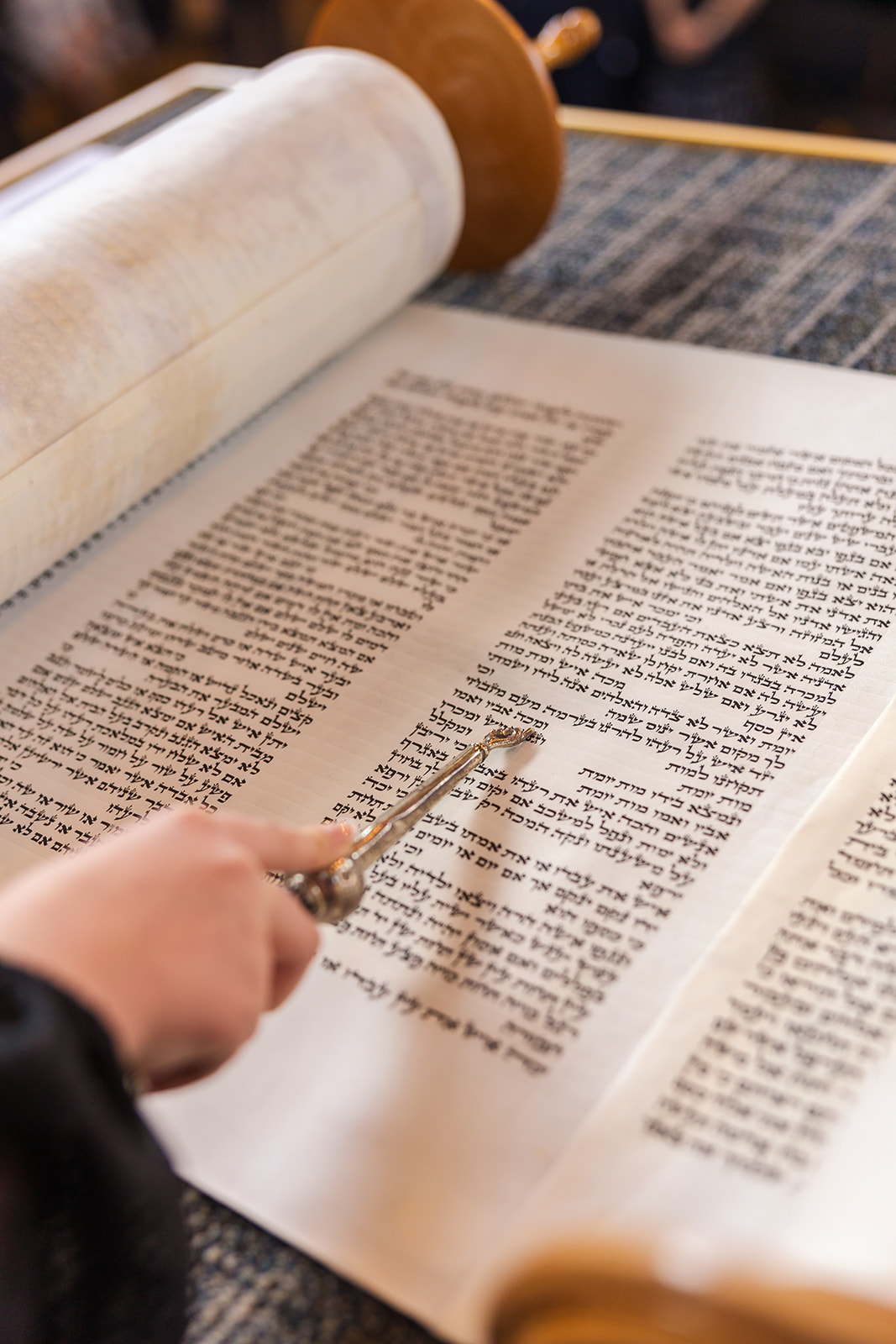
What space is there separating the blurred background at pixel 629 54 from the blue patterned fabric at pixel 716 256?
110cm

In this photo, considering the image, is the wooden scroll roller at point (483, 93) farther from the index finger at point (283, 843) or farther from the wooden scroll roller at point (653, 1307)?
the wooden scroll roller at point (653, 1307)

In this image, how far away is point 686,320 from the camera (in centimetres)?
75

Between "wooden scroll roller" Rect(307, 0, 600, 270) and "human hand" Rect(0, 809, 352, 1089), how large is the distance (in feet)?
1.96

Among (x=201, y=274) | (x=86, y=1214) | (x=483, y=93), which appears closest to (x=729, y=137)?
(x=483, y=93)

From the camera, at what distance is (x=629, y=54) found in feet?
6.30

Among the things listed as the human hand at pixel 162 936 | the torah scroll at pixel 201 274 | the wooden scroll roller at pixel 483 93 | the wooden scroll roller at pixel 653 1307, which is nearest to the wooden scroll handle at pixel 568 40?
the wooden scroll roller at pixel 483 93

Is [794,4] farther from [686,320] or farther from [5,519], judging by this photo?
[5,519]

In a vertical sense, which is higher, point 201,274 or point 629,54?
point 201,274

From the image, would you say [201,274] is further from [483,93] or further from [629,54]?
[629,54]

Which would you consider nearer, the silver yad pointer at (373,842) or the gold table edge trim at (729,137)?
the silver yad pointer at (373,842)

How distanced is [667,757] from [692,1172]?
0.18 m

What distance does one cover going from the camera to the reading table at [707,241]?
73cm

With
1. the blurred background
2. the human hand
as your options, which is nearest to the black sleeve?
the human hand

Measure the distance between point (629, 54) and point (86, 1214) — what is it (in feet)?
6.70
